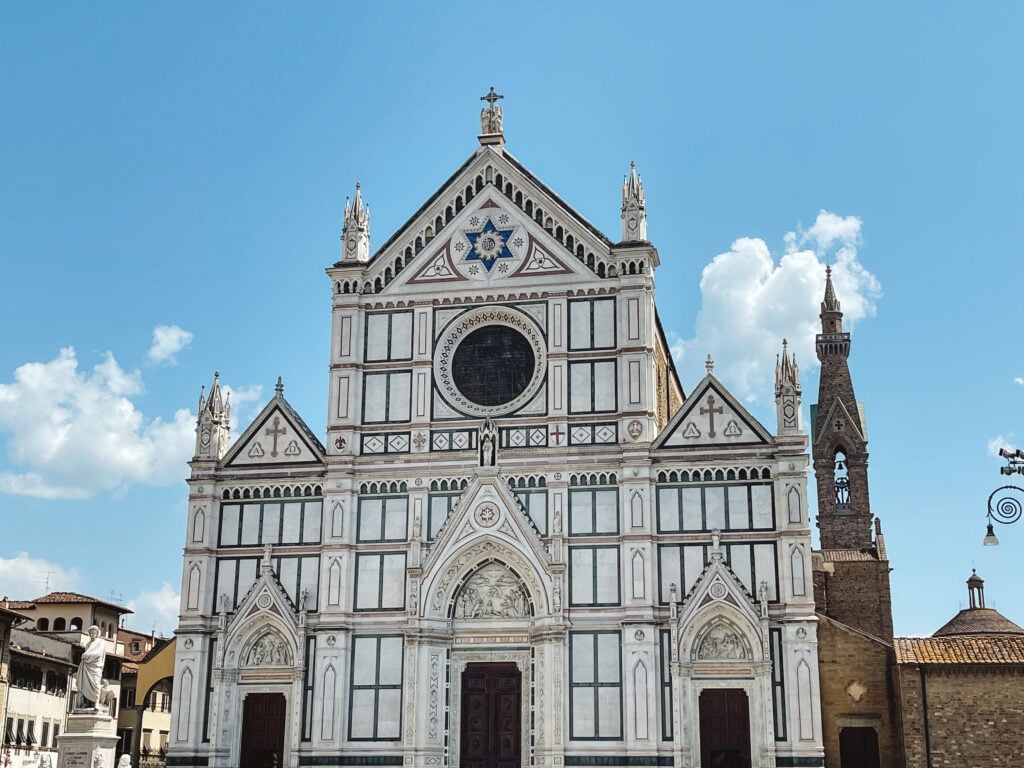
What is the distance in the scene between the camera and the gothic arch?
34.1 m

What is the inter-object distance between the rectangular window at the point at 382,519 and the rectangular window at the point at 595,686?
5764 mm

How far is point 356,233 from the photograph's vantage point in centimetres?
3806

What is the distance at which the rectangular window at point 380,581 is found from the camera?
34.6m

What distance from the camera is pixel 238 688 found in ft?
114

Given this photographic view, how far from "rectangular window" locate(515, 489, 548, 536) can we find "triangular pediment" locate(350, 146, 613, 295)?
6133 millimetres

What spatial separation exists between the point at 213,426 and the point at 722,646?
16038mm

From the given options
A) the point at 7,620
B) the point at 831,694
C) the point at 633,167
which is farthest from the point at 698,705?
the point at 7,620

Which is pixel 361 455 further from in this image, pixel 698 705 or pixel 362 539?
pixel 698 705

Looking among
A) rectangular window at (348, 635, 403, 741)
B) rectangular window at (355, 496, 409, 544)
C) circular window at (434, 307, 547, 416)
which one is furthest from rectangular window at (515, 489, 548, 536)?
rectangular window at (348, 635, 403, 741)

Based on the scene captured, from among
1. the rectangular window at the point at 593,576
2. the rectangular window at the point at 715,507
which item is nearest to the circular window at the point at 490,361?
the rectangular window at the point at 593,576

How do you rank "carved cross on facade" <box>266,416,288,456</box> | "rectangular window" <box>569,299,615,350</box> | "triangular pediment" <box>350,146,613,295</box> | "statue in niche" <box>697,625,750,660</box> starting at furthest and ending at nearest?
"carved cross on facade" <box>266,416,288,456</box> → "triangular pediment" <box>350,146,613,295</box> → "rectangular window" <box>569,299,615,350</box> → "statue in niche" <box>697,625,750,660</box>

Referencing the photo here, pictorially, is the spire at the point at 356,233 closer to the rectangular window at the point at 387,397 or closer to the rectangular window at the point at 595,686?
the rectangular window at the point at 387,397

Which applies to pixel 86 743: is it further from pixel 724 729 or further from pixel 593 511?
pixel 724 729

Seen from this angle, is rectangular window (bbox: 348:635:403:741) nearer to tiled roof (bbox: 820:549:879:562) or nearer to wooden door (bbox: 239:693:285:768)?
wooden door (bbox: 239:693:285:768)
